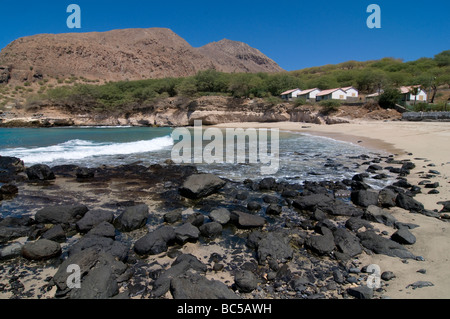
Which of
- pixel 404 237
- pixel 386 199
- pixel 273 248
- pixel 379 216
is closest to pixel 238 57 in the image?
A: pixel 386 199

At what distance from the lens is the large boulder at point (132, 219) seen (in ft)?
20.2

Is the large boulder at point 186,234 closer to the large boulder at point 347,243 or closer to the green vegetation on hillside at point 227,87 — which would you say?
the large boulder at point 347,243

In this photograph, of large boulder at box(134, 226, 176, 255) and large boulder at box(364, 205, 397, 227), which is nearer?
large boulder at box(134, 226, 176, 255)

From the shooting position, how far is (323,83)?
58.3m

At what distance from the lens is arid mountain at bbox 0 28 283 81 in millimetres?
86188

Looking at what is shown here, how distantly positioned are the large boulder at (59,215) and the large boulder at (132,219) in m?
1.15

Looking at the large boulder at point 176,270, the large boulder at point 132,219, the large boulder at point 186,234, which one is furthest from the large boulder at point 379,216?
the large boulder at point 132,219

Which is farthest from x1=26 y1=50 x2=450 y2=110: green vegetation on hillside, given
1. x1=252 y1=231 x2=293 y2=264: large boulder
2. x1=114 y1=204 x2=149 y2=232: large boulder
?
x1=252 y1=231 x2=293 y2=264: large boulder

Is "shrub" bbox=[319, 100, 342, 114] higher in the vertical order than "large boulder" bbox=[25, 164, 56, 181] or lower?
higher

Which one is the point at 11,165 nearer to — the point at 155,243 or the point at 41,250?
the point at 41,250

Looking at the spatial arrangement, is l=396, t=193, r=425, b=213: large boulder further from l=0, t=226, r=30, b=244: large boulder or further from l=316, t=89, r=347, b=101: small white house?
l=316, t=89, r=347, b=101: small white house

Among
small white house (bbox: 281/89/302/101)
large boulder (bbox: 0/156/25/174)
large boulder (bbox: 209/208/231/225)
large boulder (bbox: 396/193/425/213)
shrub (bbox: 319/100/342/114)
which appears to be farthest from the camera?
small white house (bbox: 281/89/302/101)

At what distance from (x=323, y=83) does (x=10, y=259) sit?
2467 inches

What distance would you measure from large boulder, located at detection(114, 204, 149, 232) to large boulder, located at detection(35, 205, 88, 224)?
115cm
